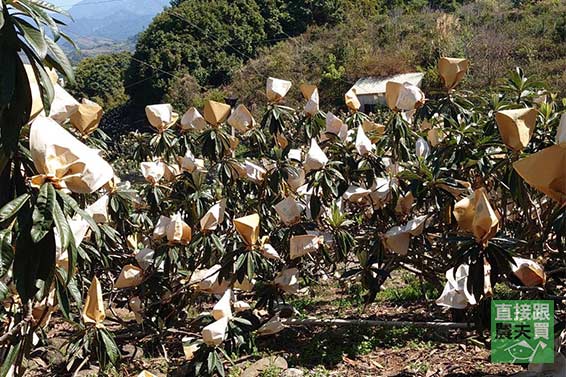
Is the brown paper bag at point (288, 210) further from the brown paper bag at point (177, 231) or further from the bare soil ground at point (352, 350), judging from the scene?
the bare soil ground at point (352, 350)

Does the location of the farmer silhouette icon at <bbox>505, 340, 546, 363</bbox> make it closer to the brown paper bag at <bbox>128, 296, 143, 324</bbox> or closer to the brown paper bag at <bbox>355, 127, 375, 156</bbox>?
the brown paper bag at <bbox>355, 127, 375, 156</bbox>

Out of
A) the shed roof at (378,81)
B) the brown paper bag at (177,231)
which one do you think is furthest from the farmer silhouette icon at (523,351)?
the shed roof at (378,81)

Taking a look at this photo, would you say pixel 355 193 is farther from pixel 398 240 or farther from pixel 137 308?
pixel 137 308

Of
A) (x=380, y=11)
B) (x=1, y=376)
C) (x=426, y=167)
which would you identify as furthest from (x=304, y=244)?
(x=380, y=11)

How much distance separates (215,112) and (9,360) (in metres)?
1.88

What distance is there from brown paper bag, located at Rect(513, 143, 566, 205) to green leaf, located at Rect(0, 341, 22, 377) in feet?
5.71

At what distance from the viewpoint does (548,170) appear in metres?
1.58

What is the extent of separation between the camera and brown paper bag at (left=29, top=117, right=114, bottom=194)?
1318 millimetres

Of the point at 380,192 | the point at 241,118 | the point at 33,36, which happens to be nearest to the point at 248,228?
the point at 380,192

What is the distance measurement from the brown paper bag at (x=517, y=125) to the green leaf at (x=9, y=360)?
6.22 ft

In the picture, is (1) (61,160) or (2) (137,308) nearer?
(1) (61,160)

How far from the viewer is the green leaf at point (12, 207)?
1219mm

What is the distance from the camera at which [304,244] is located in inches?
111

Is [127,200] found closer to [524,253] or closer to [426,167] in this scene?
[426,167]
